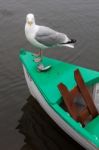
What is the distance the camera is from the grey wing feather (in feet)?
20.8

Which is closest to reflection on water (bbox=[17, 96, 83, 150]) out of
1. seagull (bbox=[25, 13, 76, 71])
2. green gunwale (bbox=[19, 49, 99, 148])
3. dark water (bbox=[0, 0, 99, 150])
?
dark water (bbox=[0, 0, 99, 150])

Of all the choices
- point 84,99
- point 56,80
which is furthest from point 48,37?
point 84,99

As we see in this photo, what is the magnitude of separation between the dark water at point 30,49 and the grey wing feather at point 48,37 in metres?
1.28

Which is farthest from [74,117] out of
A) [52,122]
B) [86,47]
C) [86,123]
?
[86,47]

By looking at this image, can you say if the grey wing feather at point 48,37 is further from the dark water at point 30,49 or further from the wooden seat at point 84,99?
the dark water at point 30,49

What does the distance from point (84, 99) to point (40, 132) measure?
1049mm

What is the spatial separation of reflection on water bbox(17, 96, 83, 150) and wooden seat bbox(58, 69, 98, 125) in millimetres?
543

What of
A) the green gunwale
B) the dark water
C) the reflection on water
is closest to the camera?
the green gunwale

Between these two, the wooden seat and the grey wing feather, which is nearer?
the wooden seat

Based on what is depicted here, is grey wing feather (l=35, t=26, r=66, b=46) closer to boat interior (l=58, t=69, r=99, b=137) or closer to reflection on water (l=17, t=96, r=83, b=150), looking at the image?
boat interior (l=58, t=69, r=99, b=137)

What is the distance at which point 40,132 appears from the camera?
6.37 metres

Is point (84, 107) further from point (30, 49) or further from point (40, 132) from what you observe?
point (30, 49)

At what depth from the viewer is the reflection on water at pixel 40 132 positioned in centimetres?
609

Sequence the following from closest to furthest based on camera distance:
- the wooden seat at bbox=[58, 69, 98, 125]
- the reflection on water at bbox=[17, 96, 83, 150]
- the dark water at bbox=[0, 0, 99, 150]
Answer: the wooden seat at bbox=[58, 69, 98, 125] < the reflection on water at bbox=[17, 96, 83, 150] < the dark water at bbox=[0, 0, 99, 150]
